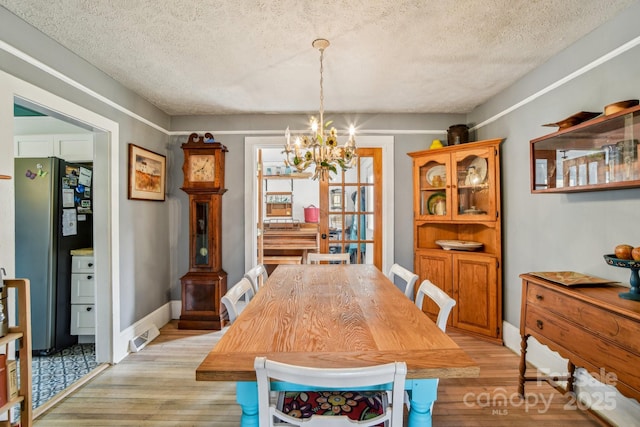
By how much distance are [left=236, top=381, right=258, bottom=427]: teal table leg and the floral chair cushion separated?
192 mm

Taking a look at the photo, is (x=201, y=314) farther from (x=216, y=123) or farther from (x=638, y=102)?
(x=638, y=102)

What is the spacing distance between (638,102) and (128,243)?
12.1 ft

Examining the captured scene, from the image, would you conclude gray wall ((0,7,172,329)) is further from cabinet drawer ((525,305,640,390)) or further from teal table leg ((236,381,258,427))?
cabinet drawer ((525,305,640,390))

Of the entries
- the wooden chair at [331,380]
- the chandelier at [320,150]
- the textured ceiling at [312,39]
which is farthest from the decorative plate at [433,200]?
the wooden chair at [331,380]

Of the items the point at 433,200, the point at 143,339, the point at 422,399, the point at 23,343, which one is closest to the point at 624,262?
the point at 422,399

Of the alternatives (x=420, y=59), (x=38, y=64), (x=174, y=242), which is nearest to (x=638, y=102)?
(x=420, y=59)

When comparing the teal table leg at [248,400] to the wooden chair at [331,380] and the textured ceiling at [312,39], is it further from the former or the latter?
the textured ceiling at [312,39]

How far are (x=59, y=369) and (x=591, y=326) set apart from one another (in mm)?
3590

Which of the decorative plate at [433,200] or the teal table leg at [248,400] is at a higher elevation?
the decorative plate at [433,200]

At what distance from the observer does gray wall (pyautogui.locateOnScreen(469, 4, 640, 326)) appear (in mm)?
1731

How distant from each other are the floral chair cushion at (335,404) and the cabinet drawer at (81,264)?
250 centimetres

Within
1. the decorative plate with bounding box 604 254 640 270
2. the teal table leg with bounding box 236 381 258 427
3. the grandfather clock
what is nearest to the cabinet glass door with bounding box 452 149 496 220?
the decorative plate with bounding box 604 254 640 270

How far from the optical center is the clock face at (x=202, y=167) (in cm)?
335

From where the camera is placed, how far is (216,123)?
3.60m
